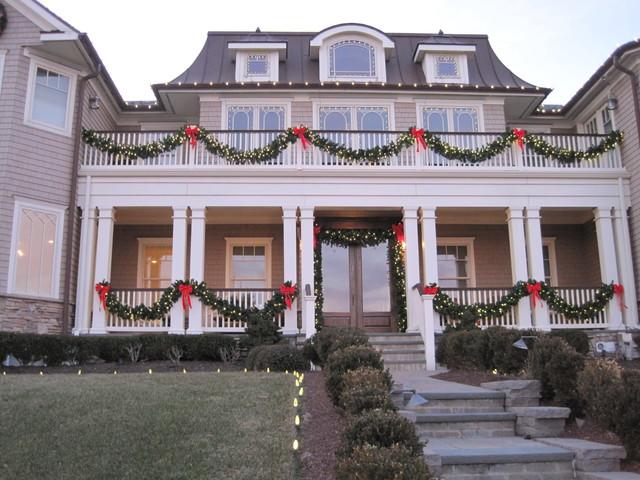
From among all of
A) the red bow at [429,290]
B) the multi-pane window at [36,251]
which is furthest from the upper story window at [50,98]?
the red bow at [429,290]

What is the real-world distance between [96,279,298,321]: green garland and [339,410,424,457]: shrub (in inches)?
343

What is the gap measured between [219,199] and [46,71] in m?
4.86

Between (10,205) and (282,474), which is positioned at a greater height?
(10,205)

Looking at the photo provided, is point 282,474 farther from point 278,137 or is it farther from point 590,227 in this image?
point 590,227

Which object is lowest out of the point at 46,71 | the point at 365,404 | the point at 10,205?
the point at 365,404

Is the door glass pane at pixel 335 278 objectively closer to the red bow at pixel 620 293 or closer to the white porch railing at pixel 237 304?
the white porch railing at pixel 237 304

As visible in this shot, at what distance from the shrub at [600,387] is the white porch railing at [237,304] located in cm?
860

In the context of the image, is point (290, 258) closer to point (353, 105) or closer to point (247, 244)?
point (247, 244)

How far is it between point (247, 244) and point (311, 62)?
559cm

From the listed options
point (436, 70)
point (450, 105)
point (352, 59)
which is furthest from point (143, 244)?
point (436, 70)

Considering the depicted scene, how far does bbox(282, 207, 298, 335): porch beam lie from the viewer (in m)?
14.1

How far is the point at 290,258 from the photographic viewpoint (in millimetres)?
14297

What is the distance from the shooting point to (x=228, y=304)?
14.0 metres

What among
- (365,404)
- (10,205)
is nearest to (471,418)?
(365,404)
